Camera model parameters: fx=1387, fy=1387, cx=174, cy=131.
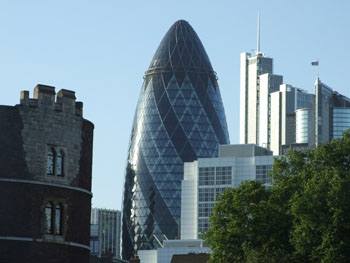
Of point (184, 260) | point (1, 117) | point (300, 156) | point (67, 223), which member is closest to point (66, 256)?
point (67, 223)

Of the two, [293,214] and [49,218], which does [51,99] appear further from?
[293,214]

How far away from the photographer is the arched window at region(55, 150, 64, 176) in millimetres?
83500

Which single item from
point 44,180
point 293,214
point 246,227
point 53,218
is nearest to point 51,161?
point 44,180

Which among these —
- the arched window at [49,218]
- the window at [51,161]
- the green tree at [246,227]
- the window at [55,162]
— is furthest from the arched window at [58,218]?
the green tree at [246,227]

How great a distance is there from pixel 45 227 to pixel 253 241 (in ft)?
54.3

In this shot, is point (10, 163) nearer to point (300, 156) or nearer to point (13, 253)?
point (13, 253)

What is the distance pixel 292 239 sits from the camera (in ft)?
293

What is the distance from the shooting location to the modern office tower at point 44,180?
8088 centimetres

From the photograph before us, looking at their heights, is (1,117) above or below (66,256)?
above

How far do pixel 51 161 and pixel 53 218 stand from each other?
3.44m

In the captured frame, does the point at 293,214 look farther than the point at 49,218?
Yes

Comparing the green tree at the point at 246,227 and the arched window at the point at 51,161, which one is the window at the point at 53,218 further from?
the green tree at the point at 246,227

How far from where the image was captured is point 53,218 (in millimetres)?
82688

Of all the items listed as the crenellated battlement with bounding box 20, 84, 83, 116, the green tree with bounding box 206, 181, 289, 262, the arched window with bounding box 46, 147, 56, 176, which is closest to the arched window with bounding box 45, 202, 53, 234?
the arched window with bounding box 46, 147, 56, 176
